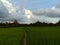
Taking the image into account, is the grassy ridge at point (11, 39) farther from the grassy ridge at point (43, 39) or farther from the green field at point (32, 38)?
the grassy ridge at point (43, 39)

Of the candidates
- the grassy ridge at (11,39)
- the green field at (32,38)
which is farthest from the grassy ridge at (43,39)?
the grassy ridge at (11,39)

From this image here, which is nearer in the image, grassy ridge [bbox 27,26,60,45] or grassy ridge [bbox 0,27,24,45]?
grassy ridge [bbox 27,26,60,45]

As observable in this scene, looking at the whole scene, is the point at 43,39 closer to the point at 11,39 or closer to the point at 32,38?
the point at 32,38

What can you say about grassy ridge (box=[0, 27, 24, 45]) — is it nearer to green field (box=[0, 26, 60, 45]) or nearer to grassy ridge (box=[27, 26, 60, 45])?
green field (box=[0, 26, 60, 45])

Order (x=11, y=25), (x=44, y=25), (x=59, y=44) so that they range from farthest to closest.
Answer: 1. (x=44, y=25)
2. (x=11, y=25)
3. (x=59, y=44)

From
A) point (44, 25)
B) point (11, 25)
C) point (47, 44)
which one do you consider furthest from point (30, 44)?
point (44, 25)

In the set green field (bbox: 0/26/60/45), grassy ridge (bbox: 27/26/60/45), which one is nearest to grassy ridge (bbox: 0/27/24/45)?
green field (bbox: 0/26/60/45)

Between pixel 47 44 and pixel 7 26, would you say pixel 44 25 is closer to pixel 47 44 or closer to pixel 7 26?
pixel 7 26

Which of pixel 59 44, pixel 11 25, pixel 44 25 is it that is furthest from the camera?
pixel 44 25

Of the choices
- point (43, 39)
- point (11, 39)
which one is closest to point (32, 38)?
point (43, 39)

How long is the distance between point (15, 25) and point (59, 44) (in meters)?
80.2

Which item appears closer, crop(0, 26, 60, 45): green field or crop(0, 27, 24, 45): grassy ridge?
crop(0, 26, 60, 45): green field

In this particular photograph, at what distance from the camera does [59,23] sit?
111m

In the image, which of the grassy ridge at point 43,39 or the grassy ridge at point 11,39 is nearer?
the grassy ridge at point 43,39
